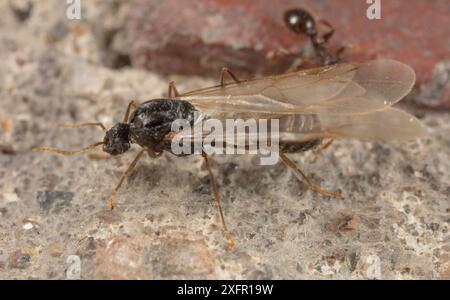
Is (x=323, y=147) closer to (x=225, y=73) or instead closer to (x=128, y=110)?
(x=225, y=73)

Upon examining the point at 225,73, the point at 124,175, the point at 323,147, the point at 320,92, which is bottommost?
the point at 124,175

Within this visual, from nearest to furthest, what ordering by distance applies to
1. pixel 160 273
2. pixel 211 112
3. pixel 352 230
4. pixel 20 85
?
pixel 160 273
pixel 352 230
pixel 211 112
pixel 20 85

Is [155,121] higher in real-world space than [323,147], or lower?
higher

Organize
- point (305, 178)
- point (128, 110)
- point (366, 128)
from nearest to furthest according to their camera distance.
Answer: point (366, 128) → point (305, 178) → point (128, 110)

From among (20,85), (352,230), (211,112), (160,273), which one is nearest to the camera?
(160,273)

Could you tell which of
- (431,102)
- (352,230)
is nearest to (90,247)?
(352,230)

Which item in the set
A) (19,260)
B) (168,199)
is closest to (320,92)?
(168,199)
